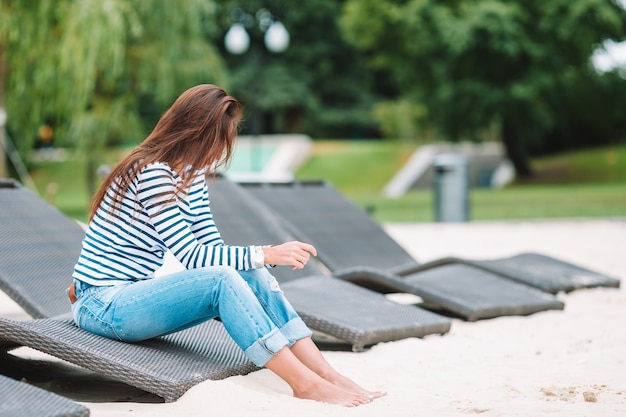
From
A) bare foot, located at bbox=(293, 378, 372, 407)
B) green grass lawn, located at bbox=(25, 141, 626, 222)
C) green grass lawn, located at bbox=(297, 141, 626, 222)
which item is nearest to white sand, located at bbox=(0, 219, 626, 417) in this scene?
bare foot, located at bbox=(293, 378, 372, 407)

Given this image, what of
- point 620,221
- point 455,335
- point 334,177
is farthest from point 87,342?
point 334,177

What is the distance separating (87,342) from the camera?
11.4ft

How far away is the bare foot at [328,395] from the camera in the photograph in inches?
136

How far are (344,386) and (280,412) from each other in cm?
35

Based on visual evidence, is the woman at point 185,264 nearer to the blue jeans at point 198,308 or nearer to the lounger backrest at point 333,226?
the blue jeans at point 198,308

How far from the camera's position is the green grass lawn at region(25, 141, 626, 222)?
1820 cm

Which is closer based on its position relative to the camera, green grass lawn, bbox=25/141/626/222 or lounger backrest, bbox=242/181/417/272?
lounger backrest, bbox=242/181/417/272

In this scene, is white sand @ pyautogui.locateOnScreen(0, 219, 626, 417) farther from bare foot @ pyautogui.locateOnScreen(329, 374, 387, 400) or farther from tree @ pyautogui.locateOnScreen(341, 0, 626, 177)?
tree @ pyautogui.locateOnScreen(341, 0, 626, 177)

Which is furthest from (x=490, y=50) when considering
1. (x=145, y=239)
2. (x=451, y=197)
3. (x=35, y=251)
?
(x=145, y=239)

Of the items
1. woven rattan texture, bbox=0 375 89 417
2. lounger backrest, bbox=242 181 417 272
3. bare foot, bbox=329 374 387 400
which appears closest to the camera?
woven rattan texture, bbox=0 375 89 417

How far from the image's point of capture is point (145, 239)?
3.52 metres

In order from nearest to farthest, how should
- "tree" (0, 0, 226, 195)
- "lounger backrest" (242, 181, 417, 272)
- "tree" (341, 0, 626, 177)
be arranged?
"lounger backrest" (242, 181, 417, 272) → "tree" (0, 0, 226, 195) → "tree" (341, 0, 626, 177)

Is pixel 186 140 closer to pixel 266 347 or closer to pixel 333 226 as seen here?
pixel 266 347

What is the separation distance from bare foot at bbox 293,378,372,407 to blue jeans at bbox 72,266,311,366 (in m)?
0.18
